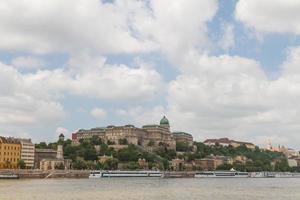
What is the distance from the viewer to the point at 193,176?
170 m

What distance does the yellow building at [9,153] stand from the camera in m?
137

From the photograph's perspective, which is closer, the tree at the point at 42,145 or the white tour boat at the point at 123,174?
the white tour boat at the point at 123,174

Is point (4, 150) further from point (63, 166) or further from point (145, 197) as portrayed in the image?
point (145, 197)

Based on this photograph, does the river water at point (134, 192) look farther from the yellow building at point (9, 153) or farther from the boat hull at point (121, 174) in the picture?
the yellow building at point (9, 153)

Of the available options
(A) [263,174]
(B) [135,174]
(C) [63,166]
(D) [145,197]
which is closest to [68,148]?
(C) [63,166]

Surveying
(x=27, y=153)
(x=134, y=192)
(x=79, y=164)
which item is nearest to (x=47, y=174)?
(x=27, y=153)

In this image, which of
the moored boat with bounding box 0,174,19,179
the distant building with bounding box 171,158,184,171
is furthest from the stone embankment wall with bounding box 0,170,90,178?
the distant building with bounding box 171,158,184,171

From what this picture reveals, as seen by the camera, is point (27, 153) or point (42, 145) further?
point (42, 145)

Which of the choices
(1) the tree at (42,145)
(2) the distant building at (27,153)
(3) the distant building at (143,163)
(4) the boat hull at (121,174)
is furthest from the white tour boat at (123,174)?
(1) the tree at (42,145)

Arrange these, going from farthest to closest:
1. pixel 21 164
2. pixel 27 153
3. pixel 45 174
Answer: pixel 27 153
pixel 21 164
pixel 45 174

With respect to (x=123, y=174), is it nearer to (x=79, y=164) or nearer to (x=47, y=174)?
(x=79, y=164)

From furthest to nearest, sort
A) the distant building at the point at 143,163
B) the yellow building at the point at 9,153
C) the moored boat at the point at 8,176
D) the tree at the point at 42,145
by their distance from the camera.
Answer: the tree at the point at 42,145 → the distant building at the point at 143,163 → the yellow building at the point at 9,153 → the moored boat at the point at 8,176

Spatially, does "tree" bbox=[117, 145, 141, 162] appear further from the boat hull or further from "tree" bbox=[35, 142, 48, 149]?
"tree" bbox=[35, 142, 48, 149]

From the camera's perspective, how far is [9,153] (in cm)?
13988
